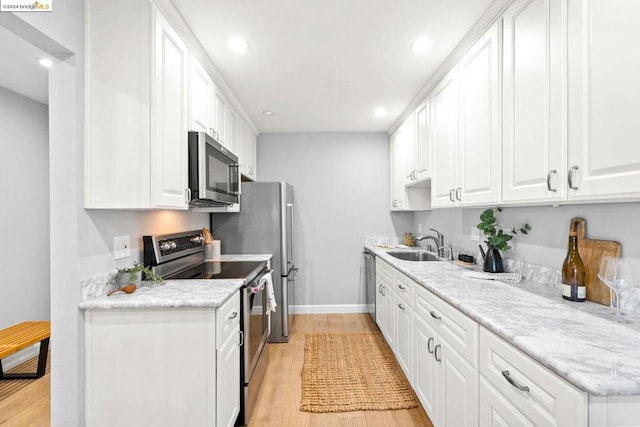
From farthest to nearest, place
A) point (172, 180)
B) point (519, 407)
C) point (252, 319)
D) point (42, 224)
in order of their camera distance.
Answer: point (42, 224) → point (252, 319) → point (172, 180) → point (519, 407)

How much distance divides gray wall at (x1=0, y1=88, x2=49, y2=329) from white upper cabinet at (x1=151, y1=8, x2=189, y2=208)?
1965 mm

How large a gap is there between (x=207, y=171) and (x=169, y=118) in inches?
16.3

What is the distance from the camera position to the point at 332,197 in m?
4.27

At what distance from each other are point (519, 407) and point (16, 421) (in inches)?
112

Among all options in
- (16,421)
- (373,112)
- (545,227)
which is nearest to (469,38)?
(545,227)

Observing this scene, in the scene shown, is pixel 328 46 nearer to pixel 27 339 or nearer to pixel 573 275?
pixel 573 275

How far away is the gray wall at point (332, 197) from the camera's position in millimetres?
4242

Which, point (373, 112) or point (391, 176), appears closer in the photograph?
point (373, 112)

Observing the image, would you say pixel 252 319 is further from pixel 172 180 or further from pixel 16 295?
pixel 16 295

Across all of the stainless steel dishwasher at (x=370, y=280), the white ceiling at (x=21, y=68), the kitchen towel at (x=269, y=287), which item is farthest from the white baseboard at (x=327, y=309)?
the white ceiling at (x=21, y=68)

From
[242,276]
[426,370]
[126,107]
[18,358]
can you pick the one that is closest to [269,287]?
[242,276]

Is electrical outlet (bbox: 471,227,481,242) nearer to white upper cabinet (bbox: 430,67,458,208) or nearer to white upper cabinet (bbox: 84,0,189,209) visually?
white upper cabinet (bbox: 430,67,458,208)

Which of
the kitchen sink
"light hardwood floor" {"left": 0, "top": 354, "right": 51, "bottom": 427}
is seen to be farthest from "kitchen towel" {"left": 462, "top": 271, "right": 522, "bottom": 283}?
"light hardwood floor" {"left": 0, "top": 354, "right": 51, "bottom": 427}

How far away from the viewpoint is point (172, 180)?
177 cm
